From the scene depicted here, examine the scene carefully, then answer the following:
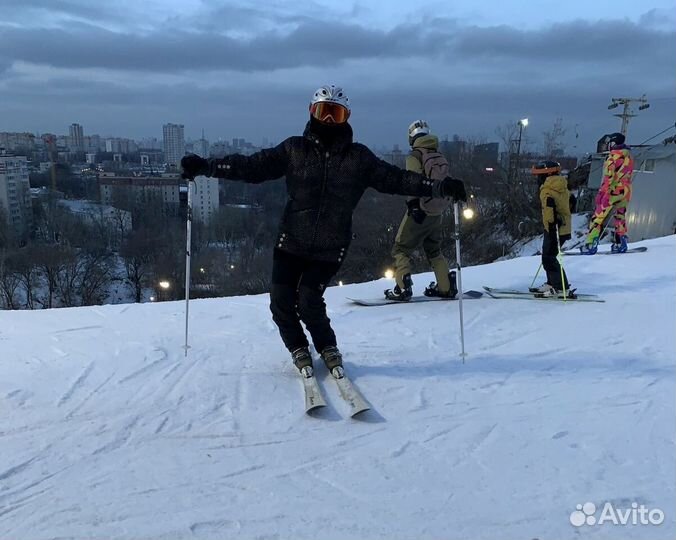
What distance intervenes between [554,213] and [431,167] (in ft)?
5.71

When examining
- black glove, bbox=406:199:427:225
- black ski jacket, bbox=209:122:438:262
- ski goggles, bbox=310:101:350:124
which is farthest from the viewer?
black glove, bbox=406:199:427:225

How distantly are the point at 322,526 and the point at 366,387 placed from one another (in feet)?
4.59

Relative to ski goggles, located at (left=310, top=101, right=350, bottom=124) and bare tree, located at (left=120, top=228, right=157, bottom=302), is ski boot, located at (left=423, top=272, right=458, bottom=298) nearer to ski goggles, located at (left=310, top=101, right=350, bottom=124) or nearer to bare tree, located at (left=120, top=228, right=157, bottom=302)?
ski goggles, located at (left=310, top=101, right=350, bottom=124)

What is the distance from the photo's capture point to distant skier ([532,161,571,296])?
229 inches

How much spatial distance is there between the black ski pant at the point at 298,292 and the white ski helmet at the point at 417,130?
8.20ft

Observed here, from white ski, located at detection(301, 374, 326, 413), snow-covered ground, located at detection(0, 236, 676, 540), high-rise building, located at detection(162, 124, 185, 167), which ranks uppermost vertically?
high-rise building, located at detection(162, 124, 185, 167)

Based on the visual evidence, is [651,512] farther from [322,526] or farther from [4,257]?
[4,257]

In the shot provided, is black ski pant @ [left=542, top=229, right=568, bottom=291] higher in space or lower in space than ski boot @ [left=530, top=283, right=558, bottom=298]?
higher

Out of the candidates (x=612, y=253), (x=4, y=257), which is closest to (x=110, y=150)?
(x=4, y=257)

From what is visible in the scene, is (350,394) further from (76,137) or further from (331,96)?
(76,137)

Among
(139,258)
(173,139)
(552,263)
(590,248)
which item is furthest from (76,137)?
(552,263)

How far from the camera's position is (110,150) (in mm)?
105062

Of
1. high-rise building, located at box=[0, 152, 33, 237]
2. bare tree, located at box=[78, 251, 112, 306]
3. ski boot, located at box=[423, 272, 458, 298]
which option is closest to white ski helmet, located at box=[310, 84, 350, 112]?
ski boot, located at box=[423, 272, 458, 298]

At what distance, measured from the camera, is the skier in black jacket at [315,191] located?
3.42 m
